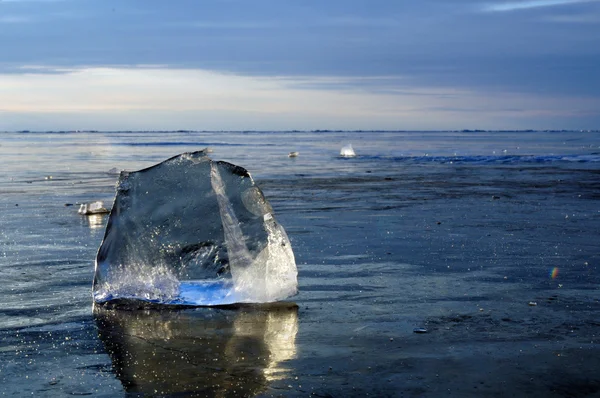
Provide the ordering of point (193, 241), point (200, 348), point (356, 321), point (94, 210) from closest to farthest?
point (200, 348) < point (356, 321) < point (193, 241) < point (94, 210)

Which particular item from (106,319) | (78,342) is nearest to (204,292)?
(106,319)

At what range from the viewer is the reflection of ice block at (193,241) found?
5.97 meters

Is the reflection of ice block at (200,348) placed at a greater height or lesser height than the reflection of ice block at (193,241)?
lesser

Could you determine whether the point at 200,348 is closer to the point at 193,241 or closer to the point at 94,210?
the point at 193,241

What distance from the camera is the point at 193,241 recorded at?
20.0 feet

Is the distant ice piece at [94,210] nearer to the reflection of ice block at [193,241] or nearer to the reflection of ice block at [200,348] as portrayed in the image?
the reflection of ice block at [193,241]

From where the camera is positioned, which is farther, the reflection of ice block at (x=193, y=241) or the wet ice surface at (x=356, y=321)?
the reflection of ice block at (x=193, y=241)

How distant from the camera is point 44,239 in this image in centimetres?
925

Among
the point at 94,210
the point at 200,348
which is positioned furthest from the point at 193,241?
the point at 94,210

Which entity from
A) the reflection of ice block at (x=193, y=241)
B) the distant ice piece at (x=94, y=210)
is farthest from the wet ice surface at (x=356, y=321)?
the distant ice piece at (x=94, y=210)

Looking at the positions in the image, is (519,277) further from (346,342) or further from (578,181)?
(578,181)

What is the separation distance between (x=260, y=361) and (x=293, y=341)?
18.4 inches

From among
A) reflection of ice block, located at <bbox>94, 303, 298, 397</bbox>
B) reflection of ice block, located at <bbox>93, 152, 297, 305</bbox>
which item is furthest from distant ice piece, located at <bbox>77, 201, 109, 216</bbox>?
reflection of ice block, located at <bbox>94, 303, 298, 397</bbox>

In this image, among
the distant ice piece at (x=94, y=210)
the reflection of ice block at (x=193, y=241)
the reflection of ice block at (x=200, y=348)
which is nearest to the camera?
the reflection of ice block at (x=200, y=348)
